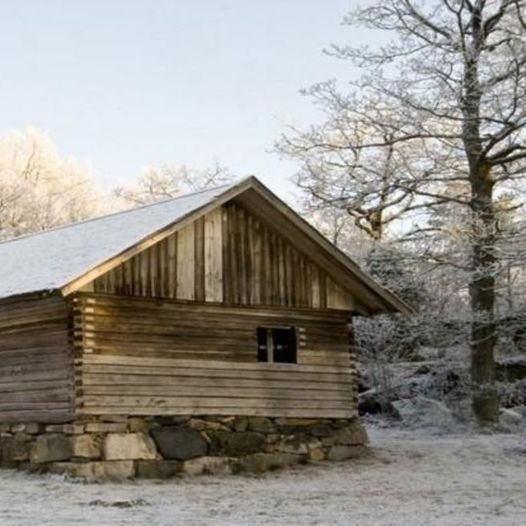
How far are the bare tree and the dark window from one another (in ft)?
16.8

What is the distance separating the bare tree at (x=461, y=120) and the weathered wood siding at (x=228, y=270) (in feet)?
15.3

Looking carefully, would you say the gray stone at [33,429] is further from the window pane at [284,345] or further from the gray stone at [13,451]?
the window pane at [284,345]

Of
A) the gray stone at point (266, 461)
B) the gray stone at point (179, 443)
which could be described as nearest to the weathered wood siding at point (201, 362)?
the gray stone at point (179, 443)

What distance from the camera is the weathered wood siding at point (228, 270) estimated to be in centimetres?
1834

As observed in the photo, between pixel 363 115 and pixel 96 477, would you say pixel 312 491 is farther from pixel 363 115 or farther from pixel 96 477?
pixel 363 115

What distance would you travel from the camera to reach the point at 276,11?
1118 inches

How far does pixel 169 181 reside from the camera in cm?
5216

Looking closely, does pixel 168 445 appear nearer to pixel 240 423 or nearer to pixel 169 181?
pixel 240 423

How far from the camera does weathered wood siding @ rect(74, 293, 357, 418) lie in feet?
58.2

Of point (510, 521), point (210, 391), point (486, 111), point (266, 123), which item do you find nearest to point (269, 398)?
point (210, 391)

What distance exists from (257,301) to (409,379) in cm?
978

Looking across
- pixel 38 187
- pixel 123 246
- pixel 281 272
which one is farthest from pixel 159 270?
pixel 38 187

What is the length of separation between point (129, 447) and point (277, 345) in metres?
4.38


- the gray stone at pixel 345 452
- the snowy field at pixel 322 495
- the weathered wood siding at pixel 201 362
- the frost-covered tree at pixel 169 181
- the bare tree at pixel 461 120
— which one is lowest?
the snowy field at pixel 322 495
